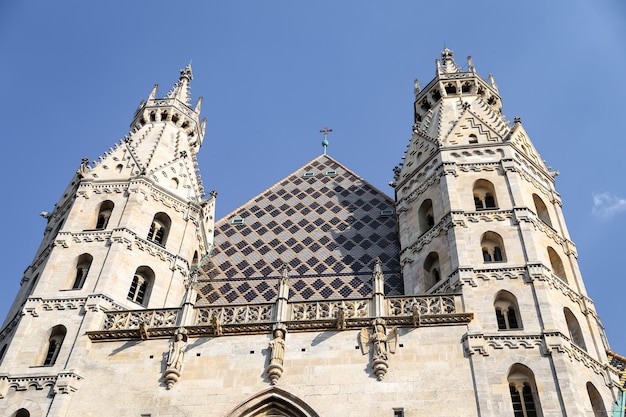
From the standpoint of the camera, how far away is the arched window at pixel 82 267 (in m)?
17.8

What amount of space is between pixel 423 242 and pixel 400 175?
3445 millimetres

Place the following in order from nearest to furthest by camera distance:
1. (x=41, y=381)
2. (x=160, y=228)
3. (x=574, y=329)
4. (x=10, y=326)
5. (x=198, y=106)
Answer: (x=41, y=381), (x=574, y=329), (x=10, y=326), (x=160, y=228), (x=198, y=106)

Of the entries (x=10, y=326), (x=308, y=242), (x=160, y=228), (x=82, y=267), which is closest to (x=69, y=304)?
(x=10, y=326)

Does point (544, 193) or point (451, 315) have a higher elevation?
point (544, 193)

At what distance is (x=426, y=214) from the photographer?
19.5m

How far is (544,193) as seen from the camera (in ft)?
63.9

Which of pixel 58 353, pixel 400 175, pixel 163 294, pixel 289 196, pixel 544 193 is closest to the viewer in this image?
pixel 58 353

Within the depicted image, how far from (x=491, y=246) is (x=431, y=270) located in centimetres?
135

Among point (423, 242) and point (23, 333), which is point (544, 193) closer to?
point (423, 242)

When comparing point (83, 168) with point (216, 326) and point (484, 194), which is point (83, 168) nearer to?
point (216, 326)

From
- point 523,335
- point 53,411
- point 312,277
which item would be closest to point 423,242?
point 312,277

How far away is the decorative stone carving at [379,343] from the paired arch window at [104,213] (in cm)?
731

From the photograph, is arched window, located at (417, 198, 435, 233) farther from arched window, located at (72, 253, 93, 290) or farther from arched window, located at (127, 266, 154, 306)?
arched window, located at (72, 253, 93, 290)

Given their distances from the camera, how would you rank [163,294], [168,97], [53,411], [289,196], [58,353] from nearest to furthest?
[53,411] < [58,353] < [163,294] < [289,196] < [168,97]
